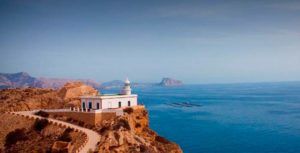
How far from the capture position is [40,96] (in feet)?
151

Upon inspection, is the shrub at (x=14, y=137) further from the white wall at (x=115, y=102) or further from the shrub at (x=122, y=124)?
the shrub at (x=122, y=124)

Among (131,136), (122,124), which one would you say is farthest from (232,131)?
(131,136)

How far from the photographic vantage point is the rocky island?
28.0 metres

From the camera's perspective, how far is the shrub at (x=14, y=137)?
32844 mm

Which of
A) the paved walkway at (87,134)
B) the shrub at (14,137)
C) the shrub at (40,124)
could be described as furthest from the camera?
the shrub at (40,124)

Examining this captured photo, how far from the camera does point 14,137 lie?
33.4 metres

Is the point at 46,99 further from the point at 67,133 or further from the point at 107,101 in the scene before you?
the point at 67,133

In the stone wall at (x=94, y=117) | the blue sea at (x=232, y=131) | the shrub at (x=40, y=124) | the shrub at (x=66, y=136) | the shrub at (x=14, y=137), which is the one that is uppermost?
the stone wall at (x=94, y=117)

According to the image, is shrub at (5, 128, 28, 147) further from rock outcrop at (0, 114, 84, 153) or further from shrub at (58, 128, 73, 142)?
Answer: shrub at (58, 128, 73, 142)

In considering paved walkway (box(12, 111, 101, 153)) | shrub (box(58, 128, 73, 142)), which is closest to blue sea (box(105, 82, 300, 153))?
paved walkway (box(12, 111, 101, 153))

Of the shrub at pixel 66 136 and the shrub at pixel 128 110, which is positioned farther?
the shrub at pixel 128 110

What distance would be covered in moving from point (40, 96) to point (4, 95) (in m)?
7.79

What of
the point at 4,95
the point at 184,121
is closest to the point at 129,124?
the point at 4,95

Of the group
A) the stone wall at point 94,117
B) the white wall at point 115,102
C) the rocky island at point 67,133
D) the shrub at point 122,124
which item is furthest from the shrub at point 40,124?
the shrub at point 122,124
